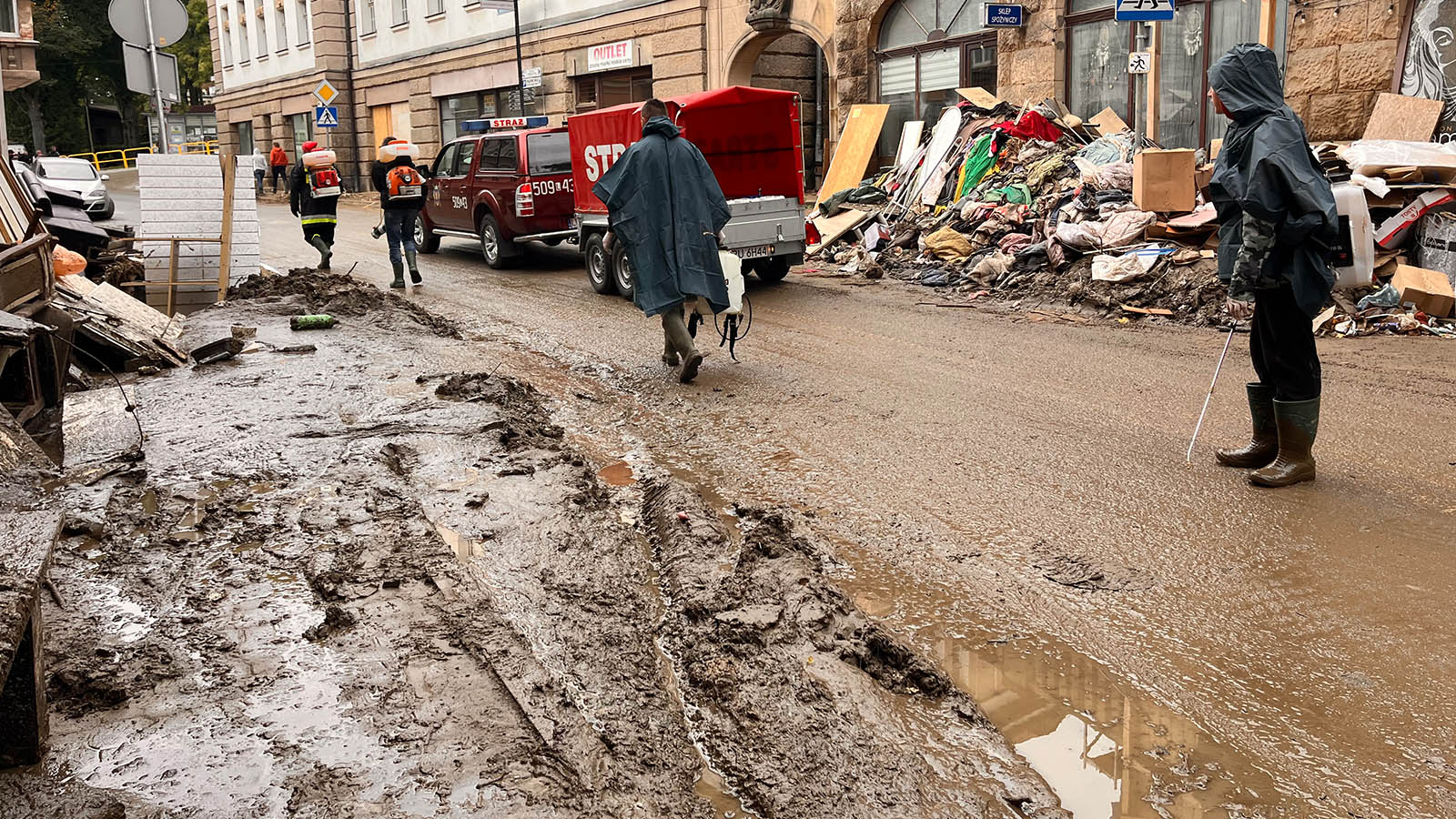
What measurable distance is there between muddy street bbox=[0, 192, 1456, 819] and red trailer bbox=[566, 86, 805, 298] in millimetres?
5130

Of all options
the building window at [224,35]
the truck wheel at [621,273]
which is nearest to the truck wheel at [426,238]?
the truck wheel at [621,273]

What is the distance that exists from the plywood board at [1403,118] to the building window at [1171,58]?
2.17 meters

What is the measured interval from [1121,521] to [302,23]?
42.4m

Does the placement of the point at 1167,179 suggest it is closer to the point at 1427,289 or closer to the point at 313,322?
the point at 1427,289

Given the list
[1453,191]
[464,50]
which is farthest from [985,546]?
[464,50]

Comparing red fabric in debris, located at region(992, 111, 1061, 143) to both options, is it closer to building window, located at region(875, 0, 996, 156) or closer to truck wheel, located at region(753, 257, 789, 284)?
building window, located at region(875, 0, 996, 156)

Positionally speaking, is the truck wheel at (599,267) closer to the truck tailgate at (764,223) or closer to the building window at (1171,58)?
the truck tailgate at (764,223)

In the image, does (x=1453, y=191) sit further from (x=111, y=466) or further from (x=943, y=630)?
(x=111, y=466)

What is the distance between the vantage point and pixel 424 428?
646cm

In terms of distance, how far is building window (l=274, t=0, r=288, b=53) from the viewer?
42750mm

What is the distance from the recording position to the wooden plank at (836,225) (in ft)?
52.4

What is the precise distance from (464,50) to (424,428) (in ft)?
91.3

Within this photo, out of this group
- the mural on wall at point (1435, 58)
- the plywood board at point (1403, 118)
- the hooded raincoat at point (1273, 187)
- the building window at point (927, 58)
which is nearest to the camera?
the hooded raincoat at point (1273, 187)

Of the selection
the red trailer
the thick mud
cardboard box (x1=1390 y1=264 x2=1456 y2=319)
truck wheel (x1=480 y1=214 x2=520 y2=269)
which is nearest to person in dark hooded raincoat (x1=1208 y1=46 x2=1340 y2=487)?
the thick mud
